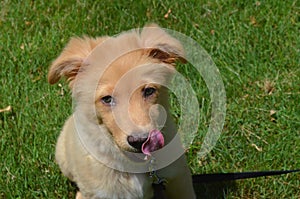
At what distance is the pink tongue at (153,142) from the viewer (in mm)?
3034

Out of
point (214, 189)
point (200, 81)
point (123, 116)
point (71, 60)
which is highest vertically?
point (71, 60)

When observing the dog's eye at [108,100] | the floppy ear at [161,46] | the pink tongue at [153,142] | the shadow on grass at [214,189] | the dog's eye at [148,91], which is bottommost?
the shadow on grass at [214,189]

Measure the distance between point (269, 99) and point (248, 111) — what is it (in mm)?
201

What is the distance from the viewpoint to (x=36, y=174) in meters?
4.15

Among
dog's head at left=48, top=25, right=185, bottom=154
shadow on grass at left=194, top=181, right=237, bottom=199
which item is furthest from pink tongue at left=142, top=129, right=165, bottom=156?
shadow on grass at left=194, top=181, right=237, bottom=199

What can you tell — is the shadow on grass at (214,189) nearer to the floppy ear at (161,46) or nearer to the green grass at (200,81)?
the green grass at (200,81)

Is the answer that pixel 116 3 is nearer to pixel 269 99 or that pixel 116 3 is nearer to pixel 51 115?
pixel 51 115

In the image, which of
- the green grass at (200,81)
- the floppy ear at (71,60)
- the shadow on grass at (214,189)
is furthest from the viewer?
the green grass at (200,81)

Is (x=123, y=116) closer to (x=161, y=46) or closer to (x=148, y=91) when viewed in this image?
(x=148, y=91)

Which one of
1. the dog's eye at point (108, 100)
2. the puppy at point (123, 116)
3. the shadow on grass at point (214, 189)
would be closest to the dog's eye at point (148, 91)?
the puppy at point (123, 116)

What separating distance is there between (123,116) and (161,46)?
467 millimetres

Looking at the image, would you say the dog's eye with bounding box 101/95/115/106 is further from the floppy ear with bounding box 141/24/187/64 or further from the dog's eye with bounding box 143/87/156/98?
the floppy ear with bounding box 141/24/187/64

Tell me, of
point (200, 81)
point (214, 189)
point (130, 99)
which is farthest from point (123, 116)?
point (200, 81)

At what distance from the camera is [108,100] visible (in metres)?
3.17
